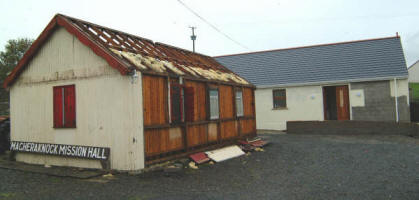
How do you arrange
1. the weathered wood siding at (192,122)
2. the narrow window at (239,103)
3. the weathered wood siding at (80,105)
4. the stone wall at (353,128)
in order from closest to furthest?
the weathered wood siding at (80,105), the weathered wood siding at (192,122), the narrow window at (239,103), the stone wall at (353,128)

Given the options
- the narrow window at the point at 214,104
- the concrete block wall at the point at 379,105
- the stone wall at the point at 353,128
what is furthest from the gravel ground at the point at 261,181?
the concrete block wall at the point at 379,105

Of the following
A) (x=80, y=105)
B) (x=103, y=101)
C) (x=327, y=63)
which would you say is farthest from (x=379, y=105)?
(x=80, y=105)

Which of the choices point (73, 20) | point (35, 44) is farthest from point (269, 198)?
point (35, 44)

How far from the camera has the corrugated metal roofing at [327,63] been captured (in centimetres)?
2066

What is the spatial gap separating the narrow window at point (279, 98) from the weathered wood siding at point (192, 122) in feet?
21.4

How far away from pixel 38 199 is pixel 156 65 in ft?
17.3

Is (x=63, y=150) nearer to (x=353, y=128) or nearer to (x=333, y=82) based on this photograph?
(x=353, y=128)

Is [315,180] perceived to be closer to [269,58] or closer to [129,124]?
[129,124]

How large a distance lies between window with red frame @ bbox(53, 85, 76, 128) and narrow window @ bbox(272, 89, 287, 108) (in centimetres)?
1521

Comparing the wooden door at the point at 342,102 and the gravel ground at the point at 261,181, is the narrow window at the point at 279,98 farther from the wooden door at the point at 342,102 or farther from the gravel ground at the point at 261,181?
the gravel ground at the point at 261,181

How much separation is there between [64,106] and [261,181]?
6.53 metres

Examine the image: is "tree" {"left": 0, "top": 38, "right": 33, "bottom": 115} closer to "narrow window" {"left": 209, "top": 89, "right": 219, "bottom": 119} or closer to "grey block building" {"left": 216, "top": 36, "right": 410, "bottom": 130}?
"grey block building" {"left": 216, "top": 36, "right": 410, "bottom": 130}

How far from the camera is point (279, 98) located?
891 inches

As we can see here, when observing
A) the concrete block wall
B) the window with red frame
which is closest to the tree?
the window with red frame
